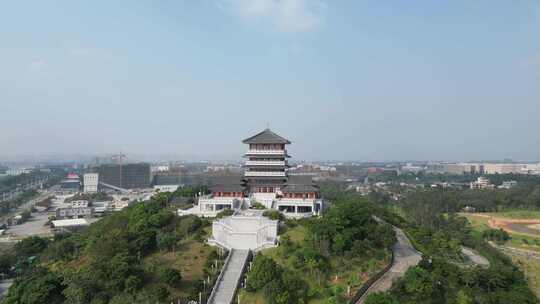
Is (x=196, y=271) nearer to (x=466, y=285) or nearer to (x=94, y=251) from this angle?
(x=94, y=251)

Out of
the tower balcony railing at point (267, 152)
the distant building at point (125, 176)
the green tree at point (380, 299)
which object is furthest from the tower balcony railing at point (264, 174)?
the distant building at point (125, 176)

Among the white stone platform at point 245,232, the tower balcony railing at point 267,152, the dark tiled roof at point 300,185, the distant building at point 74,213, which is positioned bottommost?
the distant building at point 74,213

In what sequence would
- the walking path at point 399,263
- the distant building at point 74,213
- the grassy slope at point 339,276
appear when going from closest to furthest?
the grassy slope at point 339,276
the walking path at point 399,263
the distant building at point 74,213

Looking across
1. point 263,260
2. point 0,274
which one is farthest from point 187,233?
point 0,274

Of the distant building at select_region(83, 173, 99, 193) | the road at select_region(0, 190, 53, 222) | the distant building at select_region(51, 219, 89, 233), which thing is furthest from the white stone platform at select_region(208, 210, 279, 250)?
the distant building at select_region(83, 173, 99, 193)

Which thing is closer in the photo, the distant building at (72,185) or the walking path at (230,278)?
the walking path at (230,278)

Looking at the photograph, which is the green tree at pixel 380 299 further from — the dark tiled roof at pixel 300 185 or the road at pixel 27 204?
the road at pixel 27 204

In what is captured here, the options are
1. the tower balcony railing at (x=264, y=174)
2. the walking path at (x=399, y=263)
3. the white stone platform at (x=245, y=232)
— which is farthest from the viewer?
the tower balcony railing at (x=264, y=174)
